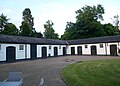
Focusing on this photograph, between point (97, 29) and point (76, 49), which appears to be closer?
point (76, 49)

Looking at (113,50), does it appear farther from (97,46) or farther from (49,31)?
(49,31)

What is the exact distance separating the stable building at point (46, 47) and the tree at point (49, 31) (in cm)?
3759

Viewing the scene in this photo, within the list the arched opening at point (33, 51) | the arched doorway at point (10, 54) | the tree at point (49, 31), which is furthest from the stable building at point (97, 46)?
the tree at point (49, 31)

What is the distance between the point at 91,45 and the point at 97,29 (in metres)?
19.1

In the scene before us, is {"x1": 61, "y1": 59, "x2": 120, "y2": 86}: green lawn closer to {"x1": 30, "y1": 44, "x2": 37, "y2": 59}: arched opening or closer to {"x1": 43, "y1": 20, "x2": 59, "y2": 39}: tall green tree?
{"x1": 30, "y1": 44, "x2": 37, "y2": 59}: arched opening

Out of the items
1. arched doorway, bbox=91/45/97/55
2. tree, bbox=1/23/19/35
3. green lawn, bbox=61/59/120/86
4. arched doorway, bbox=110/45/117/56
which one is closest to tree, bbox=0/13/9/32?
tree, bbox=1/23/19/35

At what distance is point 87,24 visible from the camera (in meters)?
61.1

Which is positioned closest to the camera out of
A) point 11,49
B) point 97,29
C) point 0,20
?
point 11,49

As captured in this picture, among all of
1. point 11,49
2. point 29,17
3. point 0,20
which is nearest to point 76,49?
point 11,49

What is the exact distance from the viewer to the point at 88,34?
61.0m

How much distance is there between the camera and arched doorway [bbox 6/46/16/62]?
29.2 m

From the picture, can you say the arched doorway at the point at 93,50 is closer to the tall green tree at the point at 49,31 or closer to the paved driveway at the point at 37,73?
the paved driveway at the point at 37,73

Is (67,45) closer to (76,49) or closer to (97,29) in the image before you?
(76,49)

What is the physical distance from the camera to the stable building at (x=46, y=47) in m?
29.6
